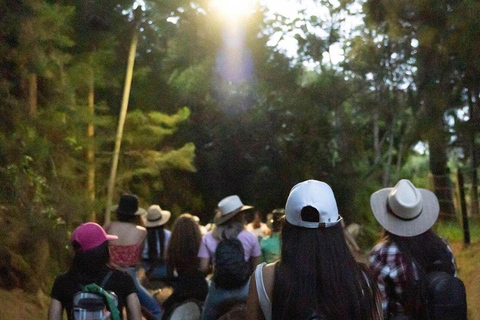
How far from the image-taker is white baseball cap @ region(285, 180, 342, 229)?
325 centimetres

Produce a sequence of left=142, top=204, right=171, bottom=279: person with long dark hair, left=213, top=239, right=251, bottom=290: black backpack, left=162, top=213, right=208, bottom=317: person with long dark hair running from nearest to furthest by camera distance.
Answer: left=213, top=239, right=251, bottom=290: black backpack → left=162, top=213, right=208, bottom=317: person with long dark hair → left=142, top=204, right=171, bottom=279: person with long dark hair

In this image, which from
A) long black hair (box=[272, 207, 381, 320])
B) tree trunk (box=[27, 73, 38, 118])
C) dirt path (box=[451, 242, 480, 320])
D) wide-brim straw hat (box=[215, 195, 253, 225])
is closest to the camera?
long black hair (box=[272, 207, 381, 320])

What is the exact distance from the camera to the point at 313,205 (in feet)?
10.6

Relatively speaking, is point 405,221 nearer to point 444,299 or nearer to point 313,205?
point 444,299

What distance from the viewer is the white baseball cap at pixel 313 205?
3252mm

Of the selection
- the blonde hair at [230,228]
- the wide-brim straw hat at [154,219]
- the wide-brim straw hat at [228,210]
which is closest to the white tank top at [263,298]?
the blonde hair at [230,228]

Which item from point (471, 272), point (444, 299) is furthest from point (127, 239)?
point (471, 272)

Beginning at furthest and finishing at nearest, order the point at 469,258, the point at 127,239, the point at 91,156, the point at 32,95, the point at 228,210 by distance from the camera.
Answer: the point at 91,156, the point at 469,258, the point at 32,95, the point at 228,210, the point at 127,239

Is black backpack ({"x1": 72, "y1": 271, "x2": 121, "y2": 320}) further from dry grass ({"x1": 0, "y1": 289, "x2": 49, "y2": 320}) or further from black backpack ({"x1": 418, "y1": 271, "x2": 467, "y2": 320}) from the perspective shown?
dry grass ({"x1": 0, "y1": 289, "x2": 49, "y2": 320})

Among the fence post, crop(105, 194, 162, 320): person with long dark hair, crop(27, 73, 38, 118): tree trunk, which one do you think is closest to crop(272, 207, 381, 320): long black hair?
crop(105, 194, 162, 320): person with long dark hair

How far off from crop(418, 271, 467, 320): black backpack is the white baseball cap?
1.18m

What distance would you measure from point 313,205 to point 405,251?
1.63m

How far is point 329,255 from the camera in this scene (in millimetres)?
3229

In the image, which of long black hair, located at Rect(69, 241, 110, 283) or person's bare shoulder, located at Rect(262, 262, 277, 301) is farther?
long black hair, located at Rect(69, 241, 110, 283)
